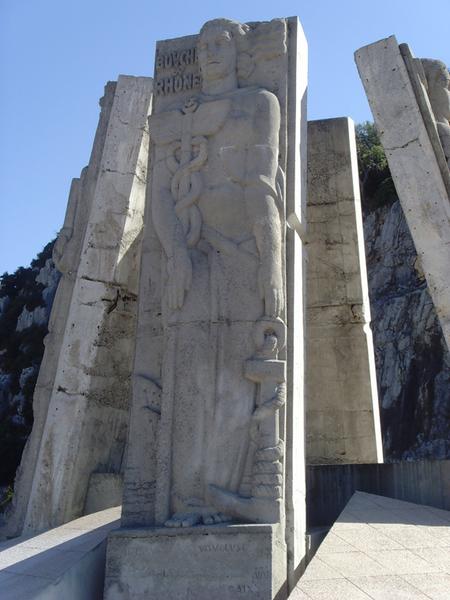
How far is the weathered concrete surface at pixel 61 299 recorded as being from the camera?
30.9ft

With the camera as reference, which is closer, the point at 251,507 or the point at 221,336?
the point at 251,507

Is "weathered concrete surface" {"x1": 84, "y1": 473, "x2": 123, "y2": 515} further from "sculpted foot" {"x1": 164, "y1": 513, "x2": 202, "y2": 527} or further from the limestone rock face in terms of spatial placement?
the limestone rock face

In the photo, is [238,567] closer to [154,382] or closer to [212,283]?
[154,382]

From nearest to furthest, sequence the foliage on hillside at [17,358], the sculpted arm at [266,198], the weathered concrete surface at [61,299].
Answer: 1. the sculpted arm at [266,198]
2. the weathered concrete surface at [61,299]
3. the foliage on hillside at [17,358]

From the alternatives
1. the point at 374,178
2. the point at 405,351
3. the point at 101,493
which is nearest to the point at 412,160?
the point at 101,493

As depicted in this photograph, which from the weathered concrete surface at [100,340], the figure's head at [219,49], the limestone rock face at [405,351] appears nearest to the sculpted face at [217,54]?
the figure's head at [219,49]

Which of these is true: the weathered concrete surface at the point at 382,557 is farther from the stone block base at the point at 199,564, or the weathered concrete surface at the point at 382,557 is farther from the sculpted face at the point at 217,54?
the sculpted face at the point at 217,54

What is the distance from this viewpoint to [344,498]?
8719 millimetres

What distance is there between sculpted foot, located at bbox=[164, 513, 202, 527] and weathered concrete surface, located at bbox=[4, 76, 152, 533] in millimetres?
2346

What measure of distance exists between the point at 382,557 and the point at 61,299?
528 centimetres

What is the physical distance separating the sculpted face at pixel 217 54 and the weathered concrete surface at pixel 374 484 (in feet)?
14.4

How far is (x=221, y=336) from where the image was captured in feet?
23.1

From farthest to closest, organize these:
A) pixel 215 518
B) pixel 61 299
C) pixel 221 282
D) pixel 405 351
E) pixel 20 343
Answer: pixel 20 343, pixel 405 351, pixel 61 299, pixel 221 282, pixel 215 518

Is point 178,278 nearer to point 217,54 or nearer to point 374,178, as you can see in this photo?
point 217,54
